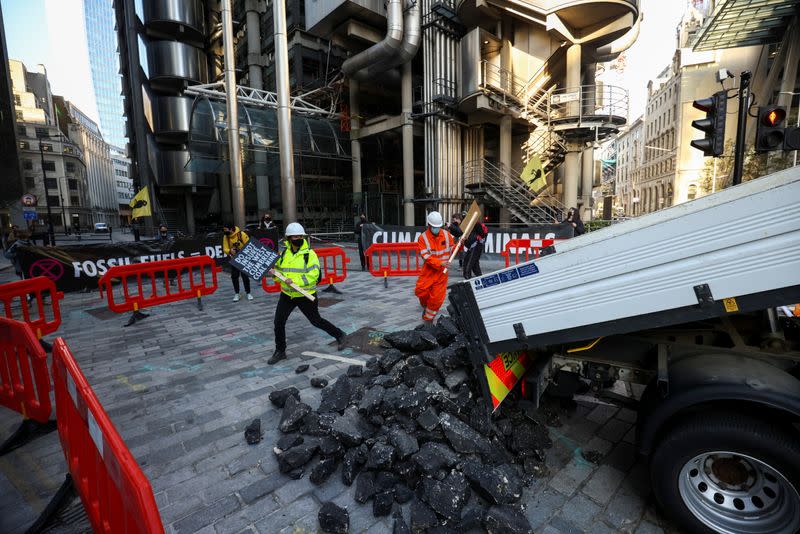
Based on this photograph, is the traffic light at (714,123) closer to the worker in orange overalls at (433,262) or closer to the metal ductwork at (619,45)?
the worker in orange overalls at (433,262)

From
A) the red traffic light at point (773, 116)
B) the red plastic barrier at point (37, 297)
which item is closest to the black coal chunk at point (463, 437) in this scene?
the red plastic barrier at point (37, 297)

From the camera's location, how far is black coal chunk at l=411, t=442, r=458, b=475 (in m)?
2.67

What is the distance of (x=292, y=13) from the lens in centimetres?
2739

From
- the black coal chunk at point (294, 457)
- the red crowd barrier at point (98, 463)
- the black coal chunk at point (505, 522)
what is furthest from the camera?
the black coal chunk at point (294, 457)

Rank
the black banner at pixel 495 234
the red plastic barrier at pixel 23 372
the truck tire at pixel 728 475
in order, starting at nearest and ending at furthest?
the truck tire at pixel 728 475
the red plastic barrier at pixel 23 372
the black banner at pixel 495 234

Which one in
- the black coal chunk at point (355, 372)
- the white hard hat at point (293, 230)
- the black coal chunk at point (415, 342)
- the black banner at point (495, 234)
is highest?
the white hard hat at point (293, 230)

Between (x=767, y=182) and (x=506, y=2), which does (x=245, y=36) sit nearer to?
Result: (x=506, y=2)

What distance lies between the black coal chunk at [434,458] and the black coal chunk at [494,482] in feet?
0.38

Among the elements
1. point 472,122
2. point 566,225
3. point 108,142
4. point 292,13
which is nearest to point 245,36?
point 292,13

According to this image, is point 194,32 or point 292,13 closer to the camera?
point 292,13

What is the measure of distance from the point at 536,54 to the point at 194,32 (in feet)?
97.2

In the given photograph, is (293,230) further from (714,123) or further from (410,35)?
(410,35)

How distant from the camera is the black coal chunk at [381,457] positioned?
109 inches

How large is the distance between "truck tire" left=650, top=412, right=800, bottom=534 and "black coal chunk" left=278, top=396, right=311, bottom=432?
2780 mm
